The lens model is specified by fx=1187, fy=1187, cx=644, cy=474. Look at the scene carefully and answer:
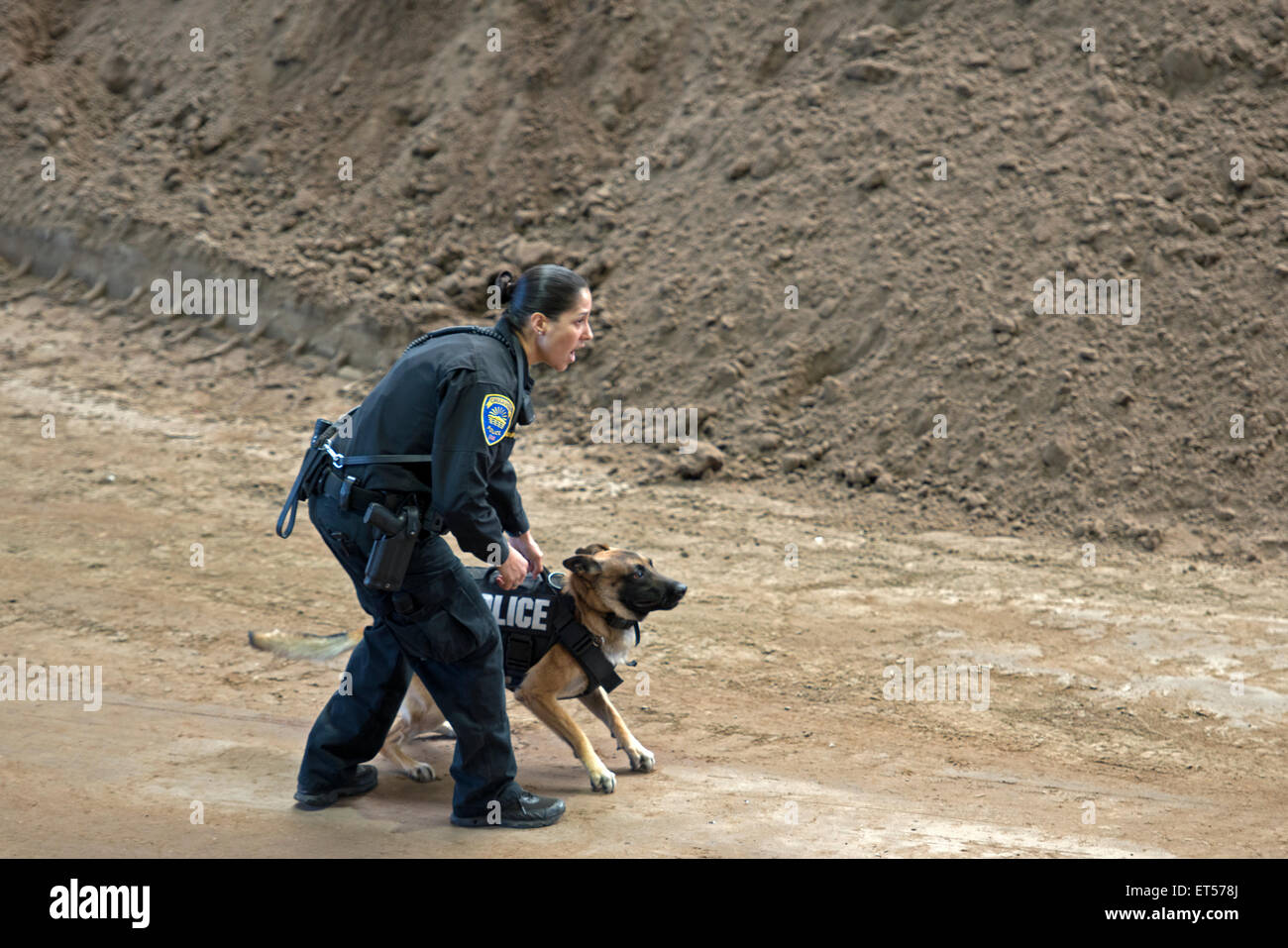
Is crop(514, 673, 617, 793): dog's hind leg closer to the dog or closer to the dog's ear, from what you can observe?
the dog

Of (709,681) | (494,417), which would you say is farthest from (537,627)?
(709,681)

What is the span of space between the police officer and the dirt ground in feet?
0.99

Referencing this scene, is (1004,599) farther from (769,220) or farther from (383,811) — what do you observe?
(769,220)

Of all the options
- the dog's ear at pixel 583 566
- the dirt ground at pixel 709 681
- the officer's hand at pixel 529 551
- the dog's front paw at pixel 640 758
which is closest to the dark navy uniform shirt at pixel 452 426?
the officer's hand at pixel 529 551

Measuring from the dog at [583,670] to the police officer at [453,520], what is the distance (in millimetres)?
499

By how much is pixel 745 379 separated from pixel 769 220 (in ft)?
7.18

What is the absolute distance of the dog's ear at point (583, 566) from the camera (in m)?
5.43

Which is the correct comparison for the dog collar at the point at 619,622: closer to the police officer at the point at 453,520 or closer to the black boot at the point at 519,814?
the police officer at the point at 453,520

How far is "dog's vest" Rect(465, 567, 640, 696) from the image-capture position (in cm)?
539

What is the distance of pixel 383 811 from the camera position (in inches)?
198

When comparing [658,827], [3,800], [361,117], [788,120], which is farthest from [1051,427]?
[361,117]

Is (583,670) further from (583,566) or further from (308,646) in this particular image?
(308,646)

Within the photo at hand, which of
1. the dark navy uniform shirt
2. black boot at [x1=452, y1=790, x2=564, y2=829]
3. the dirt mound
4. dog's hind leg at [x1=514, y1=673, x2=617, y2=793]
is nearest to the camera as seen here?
the dark navy uniform shirt

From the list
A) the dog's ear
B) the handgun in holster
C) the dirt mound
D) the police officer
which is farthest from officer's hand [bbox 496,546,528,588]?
the dirt mound
